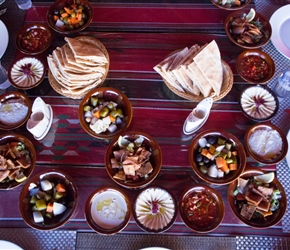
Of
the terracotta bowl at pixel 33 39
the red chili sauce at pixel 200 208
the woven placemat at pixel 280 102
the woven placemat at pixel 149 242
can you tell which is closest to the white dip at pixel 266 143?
the woven placemat at pixel 280 102

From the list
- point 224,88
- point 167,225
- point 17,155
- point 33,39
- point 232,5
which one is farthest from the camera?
point 232,5

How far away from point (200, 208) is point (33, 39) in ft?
6.42

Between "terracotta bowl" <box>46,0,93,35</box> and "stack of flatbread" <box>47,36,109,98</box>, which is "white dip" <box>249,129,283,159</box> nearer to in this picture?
"stack of flatbread" <box>47,36,109,98</box>

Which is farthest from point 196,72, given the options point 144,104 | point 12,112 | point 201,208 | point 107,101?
point 12,112

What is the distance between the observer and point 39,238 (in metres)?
1.95

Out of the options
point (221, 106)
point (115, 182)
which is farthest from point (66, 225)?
point (221, 106)

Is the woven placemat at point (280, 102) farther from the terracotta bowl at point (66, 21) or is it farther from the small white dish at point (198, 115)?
the terracotta bowl at point (66, 21)

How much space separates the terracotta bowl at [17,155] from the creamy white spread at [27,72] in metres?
0.47

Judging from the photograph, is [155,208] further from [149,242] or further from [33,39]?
[33,39]

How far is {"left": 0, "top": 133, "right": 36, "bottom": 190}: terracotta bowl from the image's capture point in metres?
2.03

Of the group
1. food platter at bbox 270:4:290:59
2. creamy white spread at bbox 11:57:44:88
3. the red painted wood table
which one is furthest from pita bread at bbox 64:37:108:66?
food platter at bbox 270:4:290:59

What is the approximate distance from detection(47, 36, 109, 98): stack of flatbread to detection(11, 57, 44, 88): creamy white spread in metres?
0.17

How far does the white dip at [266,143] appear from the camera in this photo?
6.84 ft

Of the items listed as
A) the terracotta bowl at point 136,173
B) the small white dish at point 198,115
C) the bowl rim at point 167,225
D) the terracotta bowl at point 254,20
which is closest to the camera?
the bowl rim at point 167,225
